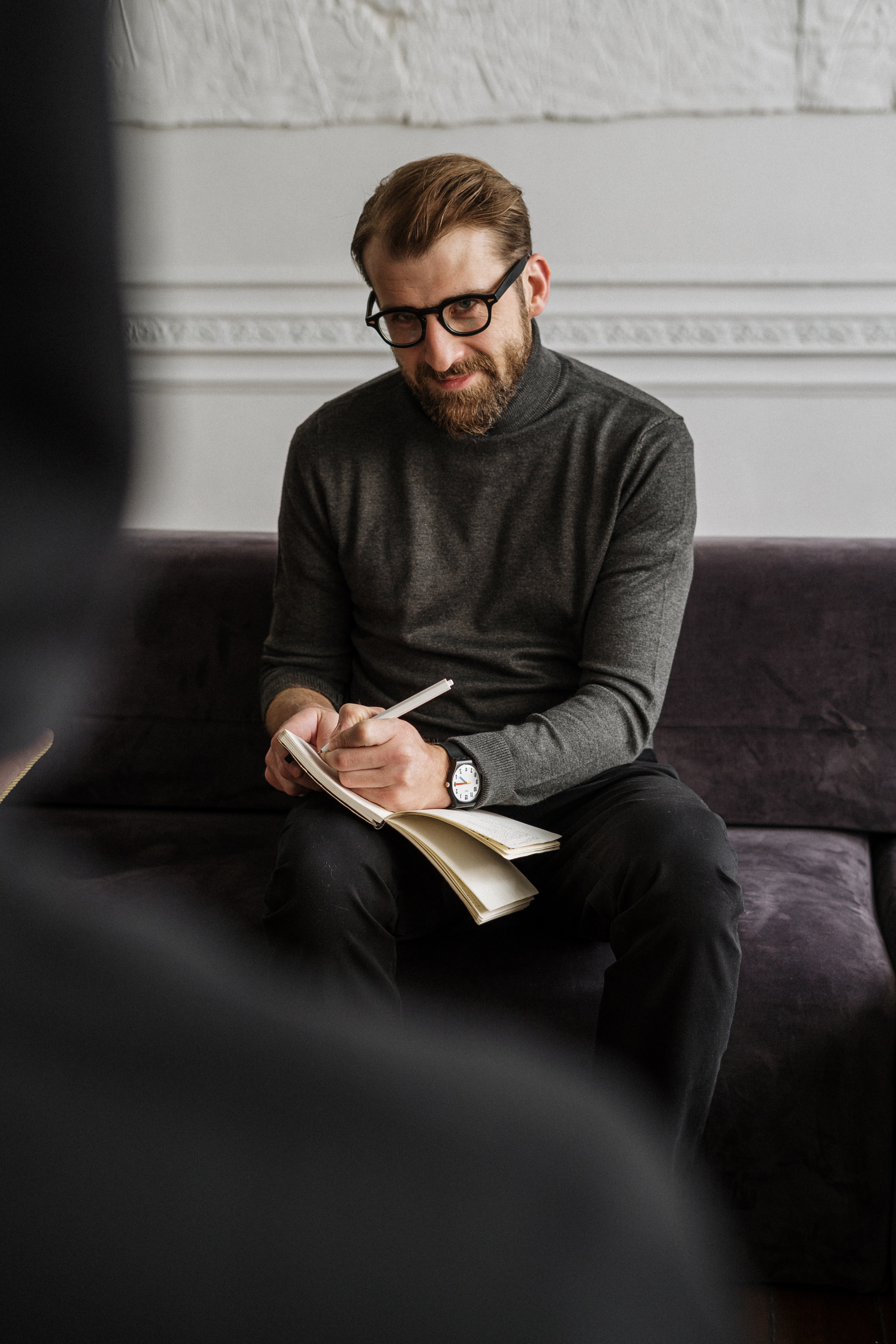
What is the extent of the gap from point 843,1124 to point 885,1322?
233mm

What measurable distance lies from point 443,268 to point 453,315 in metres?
0.07

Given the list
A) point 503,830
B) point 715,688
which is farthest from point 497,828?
point 715,688

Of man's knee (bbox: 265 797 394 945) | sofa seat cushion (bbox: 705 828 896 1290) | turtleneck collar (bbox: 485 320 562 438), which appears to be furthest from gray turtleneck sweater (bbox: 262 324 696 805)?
sofa seat cushion (bbox: 705 828 896 1290)

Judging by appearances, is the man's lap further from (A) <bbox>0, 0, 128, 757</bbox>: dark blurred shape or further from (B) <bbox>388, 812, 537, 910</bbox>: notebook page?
(A) <bbox>0, 0, 128, 757</bbox>: dark blurred shape

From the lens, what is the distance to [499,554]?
1693 mm

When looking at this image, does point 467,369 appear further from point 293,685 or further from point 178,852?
point 178,852

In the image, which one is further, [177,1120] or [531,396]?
[531,396]

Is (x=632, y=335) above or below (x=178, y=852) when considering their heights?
above

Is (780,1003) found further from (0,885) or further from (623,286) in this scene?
(623,286)

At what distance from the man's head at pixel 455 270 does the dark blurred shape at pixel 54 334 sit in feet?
4.56

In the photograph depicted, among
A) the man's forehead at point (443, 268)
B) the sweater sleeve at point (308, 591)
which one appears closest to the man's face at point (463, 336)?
the man's forehead at point (443, 268)

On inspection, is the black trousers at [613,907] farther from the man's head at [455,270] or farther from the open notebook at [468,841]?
the man's head at [455,270]

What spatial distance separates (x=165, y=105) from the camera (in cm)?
204

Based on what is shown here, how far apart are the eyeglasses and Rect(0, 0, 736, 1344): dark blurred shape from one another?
4.50ft
